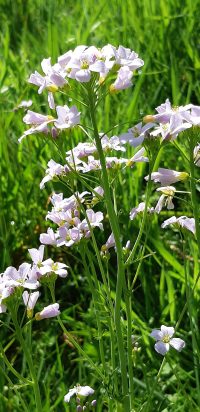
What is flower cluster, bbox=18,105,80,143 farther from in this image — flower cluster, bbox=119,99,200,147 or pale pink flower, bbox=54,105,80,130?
flower cluster, bbox=119,99,200,147

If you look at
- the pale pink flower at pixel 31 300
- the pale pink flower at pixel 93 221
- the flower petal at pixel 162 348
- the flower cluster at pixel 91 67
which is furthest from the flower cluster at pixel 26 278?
the flower cluster at pixel 91 67

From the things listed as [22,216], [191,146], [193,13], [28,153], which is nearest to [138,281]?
[22,216]

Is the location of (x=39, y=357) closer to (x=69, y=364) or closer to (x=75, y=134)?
(x=69, y=364)

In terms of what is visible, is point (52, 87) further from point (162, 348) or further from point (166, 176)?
point (162, 348)

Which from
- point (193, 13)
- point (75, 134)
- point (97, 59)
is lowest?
point (75, 134)

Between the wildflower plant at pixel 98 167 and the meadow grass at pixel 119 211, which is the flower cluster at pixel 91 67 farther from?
the meadow grass at pixel 119 211
